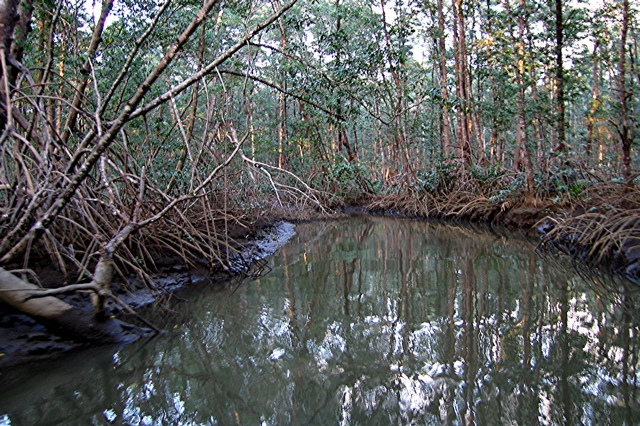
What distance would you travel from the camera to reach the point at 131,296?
349 centimetres

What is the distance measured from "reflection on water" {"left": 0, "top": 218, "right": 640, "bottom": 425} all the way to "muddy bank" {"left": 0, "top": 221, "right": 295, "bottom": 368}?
20 cm

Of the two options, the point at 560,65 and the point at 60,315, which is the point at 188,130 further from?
the point at 560,65

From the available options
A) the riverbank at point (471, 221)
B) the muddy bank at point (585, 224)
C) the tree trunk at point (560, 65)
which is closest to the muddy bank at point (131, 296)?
the riverbank at point (471, 221)

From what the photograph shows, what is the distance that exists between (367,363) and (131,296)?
2.37 m

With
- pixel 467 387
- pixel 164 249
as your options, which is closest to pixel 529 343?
pixel 467 387

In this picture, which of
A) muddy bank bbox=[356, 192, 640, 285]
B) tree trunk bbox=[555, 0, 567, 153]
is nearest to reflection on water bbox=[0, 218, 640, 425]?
muddy bank bbox=[356, 192, 640, 285]

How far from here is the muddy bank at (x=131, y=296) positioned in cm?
231

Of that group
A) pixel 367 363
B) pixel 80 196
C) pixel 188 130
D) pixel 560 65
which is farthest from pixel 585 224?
pixel 80 196

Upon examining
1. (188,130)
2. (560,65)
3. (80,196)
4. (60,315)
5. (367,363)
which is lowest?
(367,363)

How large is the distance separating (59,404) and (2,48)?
9.26 feet

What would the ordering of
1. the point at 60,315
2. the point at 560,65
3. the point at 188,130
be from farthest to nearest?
the point at 560,65
the point at 188,130
the point at 60,315

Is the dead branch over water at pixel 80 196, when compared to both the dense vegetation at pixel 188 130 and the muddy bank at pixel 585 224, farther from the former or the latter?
the muddy bank at pixel 585 224

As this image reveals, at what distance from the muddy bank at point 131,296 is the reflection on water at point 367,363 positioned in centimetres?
20

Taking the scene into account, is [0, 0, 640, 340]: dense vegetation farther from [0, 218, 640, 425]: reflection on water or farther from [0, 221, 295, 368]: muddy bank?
[0, 218, 640, 425]: reflection on water
